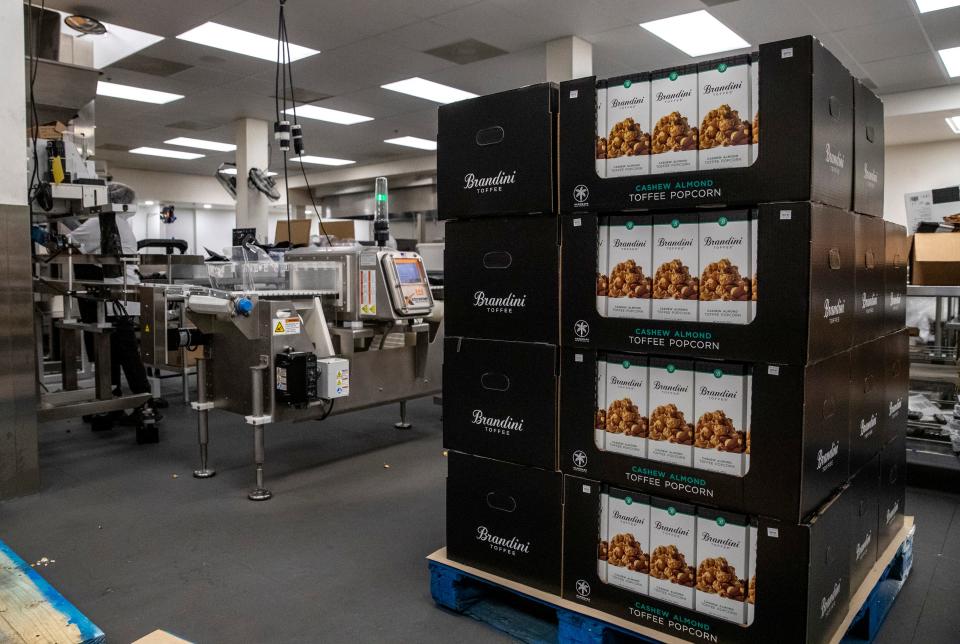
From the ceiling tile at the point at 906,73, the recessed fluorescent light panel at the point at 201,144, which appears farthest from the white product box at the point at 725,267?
the recessed fluorescent light panel at the point at 201,144

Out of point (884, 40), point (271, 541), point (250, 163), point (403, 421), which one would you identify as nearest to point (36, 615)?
point (271, 541)

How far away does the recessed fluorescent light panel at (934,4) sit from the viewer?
4789 millimetres

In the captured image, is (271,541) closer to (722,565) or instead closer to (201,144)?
(722,565)

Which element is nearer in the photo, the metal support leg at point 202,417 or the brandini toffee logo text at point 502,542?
the brandini toffee logo text at point 502,542

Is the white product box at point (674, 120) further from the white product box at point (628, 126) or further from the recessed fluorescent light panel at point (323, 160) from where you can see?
the recessed fluorescent light panel at point (323, 160)

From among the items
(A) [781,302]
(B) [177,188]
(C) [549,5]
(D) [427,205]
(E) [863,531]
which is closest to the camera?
(A) [781,302]

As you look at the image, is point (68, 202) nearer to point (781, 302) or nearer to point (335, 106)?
point (781, 302)

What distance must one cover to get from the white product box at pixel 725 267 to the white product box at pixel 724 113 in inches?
5.0

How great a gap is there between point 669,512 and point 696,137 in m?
0.91

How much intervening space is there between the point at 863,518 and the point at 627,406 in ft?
2.70

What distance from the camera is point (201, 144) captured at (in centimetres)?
1050

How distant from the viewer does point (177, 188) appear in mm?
13492

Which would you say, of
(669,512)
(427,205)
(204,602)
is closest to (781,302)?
(669,512)

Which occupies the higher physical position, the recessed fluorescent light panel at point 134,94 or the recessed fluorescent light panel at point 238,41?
the recessed fluorescent light panel at point 134,94
